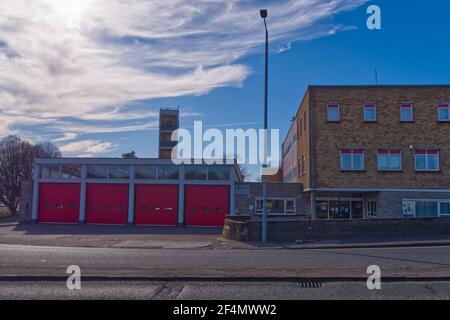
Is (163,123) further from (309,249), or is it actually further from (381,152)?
(309,249)

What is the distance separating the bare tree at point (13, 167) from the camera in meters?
54.2

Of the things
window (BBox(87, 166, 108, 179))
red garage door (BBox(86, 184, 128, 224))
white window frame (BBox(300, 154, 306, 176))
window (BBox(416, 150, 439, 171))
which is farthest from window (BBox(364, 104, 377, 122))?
window (BBox(87, 166, 108, 179))

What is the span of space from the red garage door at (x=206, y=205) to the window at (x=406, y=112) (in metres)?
12.8

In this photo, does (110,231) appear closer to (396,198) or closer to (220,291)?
(396,198)

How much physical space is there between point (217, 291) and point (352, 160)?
75.6 feet

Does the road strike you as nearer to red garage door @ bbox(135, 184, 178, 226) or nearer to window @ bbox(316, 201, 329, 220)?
window @ bbox(316, 201, 329, 220)

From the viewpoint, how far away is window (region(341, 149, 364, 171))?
2917 cm

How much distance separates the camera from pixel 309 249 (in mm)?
17312

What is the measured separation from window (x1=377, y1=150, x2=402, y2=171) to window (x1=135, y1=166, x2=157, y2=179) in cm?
1592

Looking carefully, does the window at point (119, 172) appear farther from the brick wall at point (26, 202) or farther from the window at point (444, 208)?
the window at point (444, 208)
